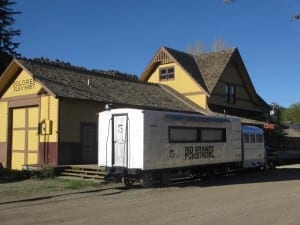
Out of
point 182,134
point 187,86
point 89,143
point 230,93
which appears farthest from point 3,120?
point 230,93

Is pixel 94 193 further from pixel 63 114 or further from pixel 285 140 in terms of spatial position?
pixel 285 140

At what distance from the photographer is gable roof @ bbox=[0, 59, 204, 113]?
26172mm

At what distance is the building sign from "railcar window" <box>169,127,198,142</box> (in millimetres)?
9955

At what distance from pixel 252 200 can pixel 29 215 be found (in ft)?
21.5

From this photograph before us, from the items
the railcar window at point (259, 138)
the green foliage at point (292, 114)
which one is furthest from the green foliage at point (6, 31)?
the green foliage at point (292, 114)

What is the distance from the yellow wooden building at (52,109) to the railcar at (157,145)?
4150mm

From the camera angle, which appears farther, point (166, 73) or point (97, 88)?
point (166, 73)

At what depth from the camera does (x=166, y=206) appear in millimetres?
14070

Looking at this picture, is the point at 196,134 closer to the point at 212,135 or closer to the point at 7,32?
the point at 212,135

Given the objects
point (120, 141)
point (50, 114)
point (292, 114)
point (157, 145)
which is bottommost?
point (157, 145)

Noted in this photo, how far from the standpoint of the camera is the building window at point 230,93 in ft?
131

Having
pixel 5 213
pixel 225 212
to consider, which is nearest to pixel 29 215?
pixel 5 213

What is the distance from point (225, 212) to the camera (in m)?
12.9

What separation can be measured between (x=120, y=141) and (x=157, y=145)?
1.41 m
